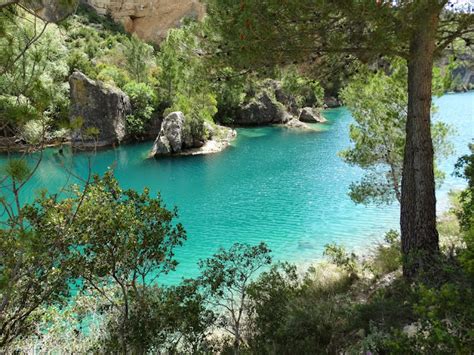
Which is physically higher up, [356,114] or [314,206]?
[356,114]

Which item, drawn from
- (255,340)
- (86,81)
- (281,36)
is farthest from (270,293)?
(86,81)

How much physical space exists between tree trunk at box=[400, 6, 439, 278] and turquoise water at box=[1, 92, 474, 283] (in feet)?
15.4

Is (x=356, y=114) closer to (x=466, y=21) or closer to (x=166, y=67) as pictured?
(x=466, y=21)

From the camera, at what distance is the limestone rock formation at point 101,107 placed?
30.1m

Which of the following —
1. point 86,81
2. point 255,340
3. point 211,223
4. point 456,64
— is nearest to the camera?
point 255,340

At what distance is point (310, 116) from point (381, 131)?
34.4 metres

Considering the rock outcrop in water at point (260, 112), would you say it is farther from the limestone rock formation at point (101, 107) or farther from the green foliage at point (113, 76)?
the limestone rock formation at point (101, 107)

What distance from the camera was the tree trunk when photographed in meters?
6.06

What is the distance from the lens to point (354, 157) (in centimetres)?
1102

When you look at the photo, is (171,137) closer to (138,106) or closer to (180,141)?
(180,141)

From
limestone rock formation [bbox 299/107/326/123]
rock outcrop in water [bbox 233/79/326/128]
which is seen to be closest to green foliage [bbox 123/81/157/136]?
rock outcrop in water [bbox 233/79/326/128]

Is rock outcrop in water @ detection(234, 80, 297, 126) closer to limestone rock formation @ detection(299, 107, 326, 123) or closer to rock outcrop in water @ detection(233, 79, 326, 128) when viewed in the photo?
rock outcrop in water @ detection(233, 79, 326, 128)

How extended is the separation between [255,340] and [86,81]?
2976cm

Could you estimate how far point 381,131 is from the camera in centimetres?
1027
